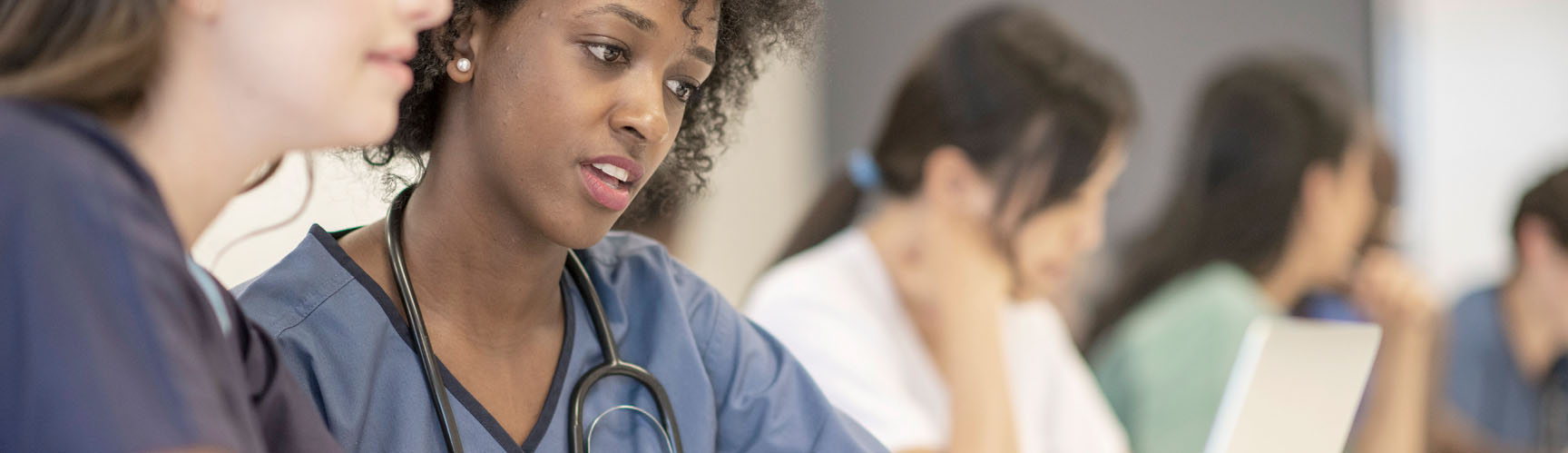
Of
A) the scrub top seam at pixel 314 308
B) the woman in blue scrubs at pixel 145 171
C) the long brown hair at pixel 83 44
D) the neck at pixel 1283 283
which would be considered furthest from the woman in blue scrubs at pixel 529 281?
the neck at pixel 1283 283

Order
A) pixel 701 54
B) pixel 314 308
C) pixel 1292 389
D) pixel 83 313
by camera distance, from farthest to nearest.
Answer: pixel 1292 389
pixel 701 54
pixel 314 308
pixel 83 313

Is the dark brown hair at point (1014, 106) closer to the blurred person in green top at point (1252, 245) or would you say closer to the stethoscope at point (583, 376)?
the blurred person in green top at point (1252, 245)

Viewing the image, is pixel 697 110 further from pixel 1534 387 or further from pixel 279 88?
pixel 1534 387

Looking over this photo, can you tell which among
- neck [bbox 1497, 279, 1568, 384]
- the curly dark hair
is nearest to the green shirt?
neck [bbox 1497, 279, 1568, 384]

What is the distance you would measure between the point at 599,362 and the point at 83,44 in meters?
0.52

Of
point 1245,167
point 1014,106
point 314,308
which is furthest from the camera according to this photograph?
point 1245,167

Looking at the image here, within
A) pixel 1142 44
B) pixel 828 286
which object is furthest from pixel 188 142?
pixel 1142 44

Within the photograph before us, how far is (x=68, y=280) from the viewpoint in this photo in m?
0.45

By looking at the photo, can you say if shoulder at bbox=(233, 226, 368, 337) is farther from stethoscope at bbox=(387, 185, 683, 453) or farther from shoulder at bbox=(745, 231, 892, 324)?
shoulder at bbox=(745, 231, 892, 324)

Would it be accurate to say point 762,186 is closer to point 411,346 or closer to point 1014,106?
point 1014,106

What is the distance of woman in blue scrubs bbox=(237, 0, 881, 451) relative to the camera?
2.72ft

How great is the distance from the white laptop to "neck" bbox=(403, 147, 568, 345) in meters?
0.54

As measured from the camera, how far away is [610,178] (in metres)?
0.88

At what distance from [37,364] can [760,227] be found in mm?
2360
